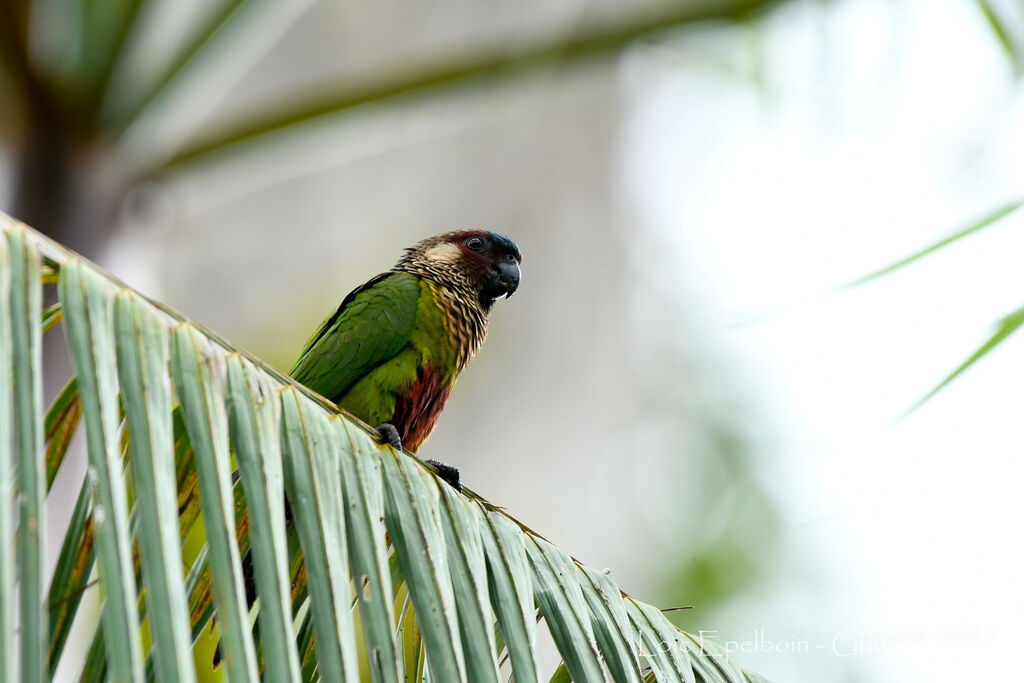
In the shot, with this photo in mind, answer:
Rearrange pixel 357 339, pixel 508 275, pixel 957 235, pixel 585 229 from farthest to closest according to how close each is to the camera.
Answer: pixel 585 229 → pixel 508 275 → pixel 357 339 → pixel 957 235

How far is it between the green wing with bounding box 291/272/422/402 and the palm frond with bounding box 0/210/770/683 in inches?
47.6

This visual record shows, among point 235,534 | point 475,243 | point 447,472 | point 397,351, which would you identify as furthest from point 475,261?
point 235,534

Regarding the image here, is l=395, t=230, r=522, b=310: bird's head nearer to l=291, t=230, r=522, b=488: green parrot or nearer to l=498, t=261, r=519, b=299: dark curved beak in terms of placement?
l=498, t=261, r=519, b=299: dark curved beak

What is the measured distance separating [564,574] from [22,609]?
850 millimetres

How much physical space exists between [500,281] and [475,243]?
0.60 ft

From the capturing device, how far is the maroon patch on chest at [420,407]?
2803 mm

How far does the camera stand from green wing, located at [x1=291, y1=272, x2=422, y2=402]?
2.78 m

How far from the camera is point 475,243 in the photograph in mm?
3512

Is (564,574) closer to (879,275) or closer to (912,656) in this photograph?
(879,275)

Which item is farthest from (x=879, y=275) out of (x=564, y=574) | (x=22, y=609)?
(x=22, y=609)

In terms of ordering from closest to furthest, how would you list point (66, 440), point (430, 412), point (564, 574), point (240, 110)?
point (66, 440) → point (564, 574) → point (430, 412) → point (240, 110)

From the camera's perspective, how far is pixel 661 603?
8.52m

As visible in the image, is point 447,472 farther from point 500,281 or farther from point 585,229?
point 585,229

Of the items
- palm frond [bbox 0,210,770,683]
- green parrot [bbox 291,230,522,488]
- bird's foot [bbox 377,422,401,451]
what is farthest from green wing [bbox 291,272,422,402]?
palm frond [bbox 0,210,770,683]
